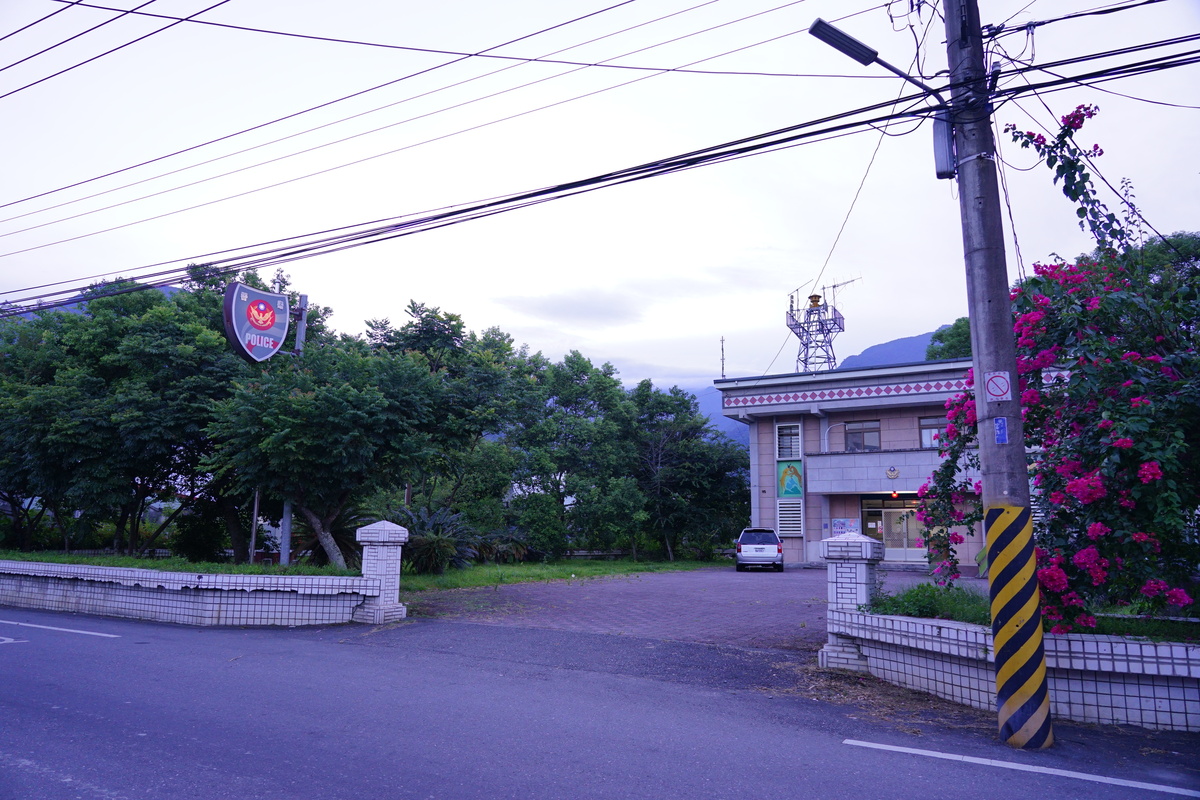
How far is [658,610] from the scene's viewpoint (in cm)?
1420

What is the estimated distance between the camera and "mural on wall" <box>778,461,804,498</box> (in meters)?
33.2

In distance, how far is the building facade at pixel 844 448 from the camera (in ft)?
100

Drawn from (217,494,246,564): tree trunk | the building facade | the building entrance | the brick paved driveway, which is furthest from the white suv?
(217,494,246,564): tree trunk

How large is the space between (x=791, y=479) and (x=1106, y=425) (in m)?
27.7

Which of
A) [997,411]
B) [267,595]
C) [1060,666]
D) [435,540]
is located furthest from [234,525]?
[1060,666]

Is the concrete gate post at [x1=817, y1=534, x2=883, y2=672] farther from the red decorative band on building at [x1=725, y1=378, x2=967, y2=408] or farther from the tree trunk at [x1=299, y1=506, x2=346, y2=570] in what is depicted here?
the red decorative band on building at [x1=725, y1=378, x2=967, y2=408]

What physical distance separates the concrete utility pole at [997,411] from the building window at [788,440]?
2743 centimetres

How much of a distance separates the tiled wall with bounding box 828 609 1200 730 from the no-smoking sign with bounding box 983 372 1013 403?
2.07 metres

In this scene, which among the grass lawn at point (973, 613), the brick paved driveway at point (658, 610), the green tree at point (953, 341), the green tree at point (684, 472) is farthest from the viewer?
the green tree at point (953, 341)

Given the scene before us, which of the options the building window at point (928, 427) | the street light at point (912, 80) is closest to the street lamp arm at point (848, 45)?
the street light at point (912, 80)

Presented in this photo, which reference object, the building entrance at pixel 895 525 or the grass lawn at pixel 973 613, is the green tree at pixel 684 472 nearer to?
the building entrance at pixel 895 525

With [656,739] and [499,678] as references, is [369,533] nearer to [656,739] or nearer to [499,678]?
[499,678]

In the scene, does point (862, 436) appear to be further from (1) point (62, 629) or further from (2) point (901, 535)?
(1) point (62, 629)

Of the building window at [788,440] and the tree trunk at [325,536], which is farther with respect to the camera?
the building window at [788,440]
